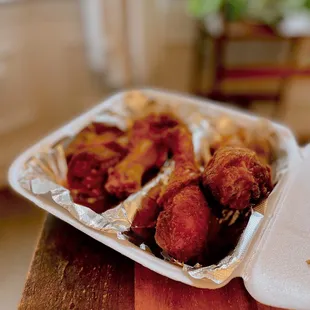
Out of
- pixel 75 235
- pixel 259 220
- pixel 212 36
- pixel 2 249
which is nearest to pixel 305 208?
pixel 259 220

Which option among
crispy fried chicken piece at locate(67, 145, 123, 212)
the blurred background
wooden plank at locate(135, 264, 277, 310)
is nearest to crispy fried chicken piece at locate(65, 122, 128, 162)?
crispy fried chicken piece at locate(67, 145, 123, 212)

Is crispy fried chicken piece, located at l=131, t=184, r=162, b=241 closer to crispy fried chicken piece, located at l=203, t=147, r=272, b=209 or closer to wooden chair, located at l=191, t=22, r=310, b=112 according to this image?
crispy fried chicken piece, located at l=203, t=147, r=272, b=209

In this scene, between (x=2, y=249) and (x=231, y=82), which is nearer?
(x=2, y=249)

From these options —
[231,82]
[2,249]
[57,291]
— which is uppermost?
[57,291]

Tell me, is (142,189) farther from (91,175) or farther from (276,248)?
Result: (276,248)

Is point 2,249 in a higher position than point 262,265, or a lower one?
lower

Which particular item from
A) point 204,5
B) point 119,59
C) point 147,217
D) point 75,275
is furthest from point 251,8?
point 75,275

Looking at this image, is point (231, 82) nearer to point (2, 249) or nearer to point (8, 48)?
point (8, 48)
